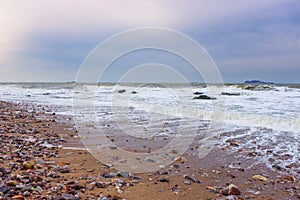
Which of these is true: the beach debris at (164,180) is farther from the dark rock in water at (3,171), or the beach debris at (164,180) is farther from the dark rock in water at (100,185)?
the dark rock in water at (3,171)

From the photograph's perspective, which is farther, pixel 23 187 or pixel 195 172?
pixel 195 172

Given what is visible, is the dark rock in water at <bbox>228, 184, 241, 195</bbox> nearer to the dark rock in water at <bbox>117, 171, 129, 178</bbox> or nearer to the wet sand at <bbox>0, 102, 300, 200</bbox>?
the wet sand at <bbox>0, 102, 300, 200</bbox>

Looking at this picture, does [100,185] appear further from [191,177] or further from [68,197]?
[191,177]

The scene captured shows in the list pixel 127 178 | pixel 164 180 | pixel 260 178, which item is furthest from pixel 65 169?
pixel 260 178

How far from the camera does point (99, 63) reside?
222 inches

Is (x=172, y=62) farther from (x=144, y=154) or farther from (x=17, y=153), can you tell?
(x=17, y=153)

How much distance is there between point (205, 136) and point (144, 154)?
93.7 inches

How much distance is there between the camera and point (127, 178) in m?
3.60

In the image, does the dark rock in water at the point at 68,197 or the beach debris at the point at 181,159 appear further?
the beach debris at the point at 181,159

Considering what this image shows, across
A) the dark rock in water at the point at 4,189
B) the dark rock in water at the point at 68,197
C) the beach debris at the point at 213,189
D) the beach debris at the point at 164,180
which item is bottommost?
the beach debris at the point at 213,189

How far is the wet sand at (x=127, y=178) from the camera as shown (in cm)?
300

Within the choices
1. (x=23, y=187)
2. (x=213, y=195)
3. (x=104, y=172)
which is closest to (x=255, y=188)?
(x=213, y=195)

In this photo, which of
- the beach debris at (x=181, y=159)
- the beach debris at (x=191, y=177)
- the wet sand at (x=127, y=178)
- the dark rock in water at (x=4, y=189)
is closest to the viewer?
the dark rock in water at (x=4, y=189)

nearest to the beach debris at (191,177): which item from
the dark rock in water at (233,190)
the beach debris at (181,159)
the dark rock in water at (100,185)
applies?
the dark rock in water at (233,190)
